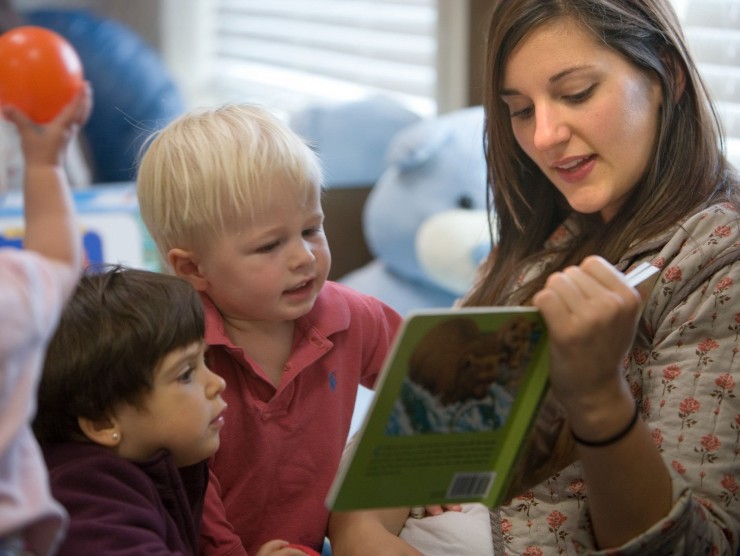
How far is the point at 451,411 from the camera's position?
83 cm

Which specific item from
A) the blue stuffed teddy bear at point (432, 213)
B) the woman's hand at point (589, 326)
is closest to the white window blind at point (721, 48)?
the blue stuffed teddy bear at point (432, 213)

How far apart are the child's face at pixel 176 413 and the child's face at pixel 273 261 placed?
0.16 metres

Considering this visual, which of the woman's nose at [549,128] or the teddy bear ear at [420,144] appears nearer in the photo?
the woman's nose at [549,128]

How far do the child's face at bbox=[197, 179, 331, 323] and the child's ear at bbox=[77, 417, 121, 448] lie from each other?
246mm

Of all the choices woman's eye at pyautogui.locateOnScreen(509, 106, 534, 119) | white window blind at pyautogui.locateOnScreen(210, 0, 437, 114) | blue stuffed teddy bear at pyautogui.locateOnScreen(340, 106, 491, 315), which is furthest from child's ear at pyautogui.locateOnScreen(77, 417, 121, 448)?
white window blind at pyautogui.locateOnScreen(210, 0, 437, 114)

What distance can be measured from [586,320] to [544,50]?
1.43ft

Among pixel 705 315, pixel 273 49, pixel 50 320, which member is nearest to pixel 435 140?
pixel 705 315

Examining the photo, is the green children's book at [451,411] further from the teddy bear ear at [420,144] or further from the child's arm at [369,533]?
Answer: the teddy bear ear at [420,144]

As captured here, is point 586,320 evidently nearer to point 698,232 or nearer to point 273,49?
point 698,232

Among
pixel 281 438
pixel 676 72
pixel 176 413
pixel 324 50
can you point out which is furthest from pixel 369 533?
pixel 324 50

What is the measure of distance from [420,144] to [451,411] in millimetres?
1326

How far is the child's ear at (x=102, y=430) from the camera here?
912 mm

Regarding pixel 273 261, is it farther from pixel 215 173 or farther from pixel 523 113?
pixel 523 113

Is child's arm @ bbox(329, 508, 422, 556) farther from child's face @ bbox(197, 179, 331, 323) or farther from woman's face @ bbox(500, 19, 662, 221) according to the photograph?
woman's face @ bbox(500, 19, 662, 221)
